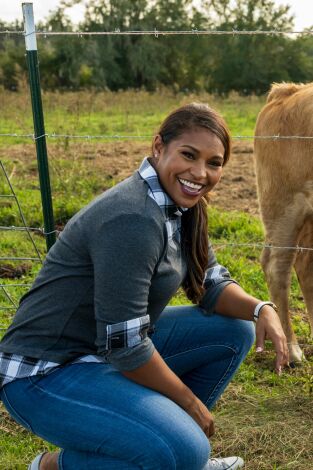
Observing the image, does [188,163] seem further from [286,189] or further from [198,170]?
[286,189]

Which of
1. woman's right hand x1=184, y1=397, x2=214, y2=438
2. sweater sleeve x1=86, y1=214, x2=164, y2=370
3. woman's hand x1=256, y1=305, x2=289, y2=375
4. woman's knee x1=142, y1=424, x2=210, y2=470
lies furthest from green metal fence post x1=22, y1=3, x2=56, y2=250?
woman's knee x1=142, y1=424, x2=210, y2=470

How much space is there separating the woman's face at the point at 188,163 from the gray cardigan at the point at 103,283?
0.11 meters

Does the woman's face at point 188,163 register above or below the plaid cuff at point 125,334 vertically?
above

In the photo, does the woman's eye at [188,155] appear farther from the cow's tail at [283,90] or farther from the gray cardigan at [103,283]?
the cow's tail at [283,90]

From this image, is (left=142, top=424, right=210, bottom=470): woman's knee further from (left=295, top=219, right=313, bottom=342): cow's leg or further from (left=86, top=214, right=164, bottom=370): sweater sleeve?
(left=295, top=219, right=313, bottom=342): cow's leg

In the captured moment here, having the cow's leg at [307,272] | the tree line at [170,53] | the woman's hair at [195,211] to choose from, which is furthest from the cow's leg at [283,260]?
the tree line at [170,53]

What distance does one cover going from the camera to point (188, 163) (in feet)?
8.05

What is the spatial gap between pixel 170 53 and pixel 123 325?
27382 millimetres

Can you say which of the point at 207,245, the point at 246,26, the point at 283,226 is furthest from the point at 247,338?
the point at 246,26

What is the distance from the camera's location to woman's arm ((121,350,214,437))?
234 centimetres

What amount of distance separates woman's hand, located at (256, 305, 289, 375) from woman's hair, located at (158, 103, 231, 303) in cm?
28

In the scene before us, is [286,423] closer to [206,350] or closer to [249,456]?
[249,456]

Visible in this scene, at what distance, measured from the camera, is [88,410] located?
2.32m

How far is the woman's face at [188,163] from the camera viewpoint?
8.03 feet
